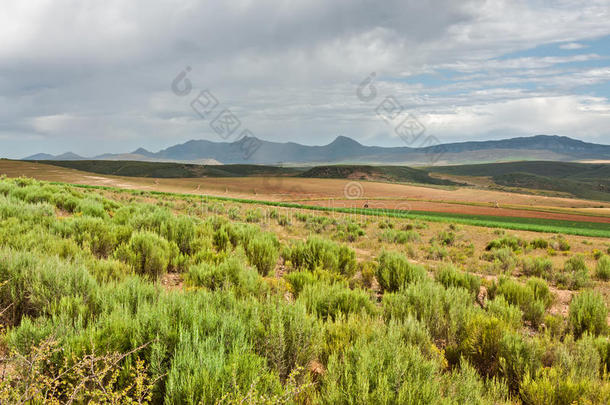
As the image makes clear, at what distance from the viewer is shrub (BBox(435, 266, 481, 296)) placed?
25.0 ft

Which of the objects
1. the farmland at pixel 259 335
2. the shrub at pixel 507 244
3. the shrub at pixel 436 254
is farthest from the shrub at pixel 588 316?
the shrub at pixel 507 244

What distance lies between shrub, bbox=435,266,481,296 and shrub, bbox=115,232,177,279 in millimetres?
6618

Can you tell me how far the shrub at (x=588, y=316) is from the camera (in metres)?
5.68

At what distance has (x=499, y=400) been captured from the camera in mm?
3314

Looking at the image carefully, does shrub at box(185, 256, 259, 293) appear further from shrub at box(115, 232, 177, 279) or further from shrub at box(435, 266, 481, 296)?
shrub at box(435, 266, 481, 296)

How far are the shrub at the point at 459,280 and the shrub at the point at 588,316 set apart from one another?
1.81m

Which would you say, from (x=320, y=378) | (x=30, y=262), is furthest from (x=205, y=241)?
(x=320, y=378)

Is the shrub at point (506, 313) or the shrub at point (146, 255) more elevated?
the shrub at point (146, 255)

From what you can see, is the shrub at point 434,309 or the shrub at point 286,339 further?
the shrub at point 434,309

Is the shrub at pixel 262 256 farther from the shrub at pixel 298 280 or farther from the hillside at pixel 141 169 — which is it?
the hillside at pixel 141 169

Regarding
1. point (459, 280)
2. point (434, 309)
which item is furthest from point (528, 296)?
point (434, 309)

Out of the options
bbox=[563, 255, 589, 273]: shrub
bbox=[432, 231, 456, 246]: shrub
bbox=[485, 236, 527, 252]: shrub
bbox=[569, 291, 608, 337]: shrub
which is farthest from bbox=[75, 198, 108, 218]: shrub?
bbox=[485, 236, 527, 252]: shrub

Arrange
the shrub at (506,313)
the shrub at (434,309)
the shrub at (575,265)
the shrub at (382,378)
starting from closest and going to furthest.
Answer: the shrub at (382,378) → the shrub at (434,309) → the shrub at (506,313) → the shrub at (575,265)

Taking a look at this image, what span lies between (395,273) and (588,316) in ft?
11.8
